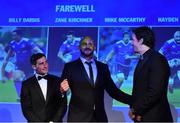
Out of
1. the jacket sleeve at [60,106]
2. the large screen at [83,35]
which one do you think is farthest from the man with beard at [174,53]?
the jacket sleeve at [60,106]

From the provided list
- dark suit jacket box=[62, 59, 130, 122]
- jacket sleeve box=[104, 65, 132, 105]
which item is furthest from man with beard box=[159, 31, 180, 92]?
dark suit jacket box=[62, 59, 130, 122]

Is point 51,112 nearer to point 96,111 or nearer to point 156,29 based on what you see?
point 96,111

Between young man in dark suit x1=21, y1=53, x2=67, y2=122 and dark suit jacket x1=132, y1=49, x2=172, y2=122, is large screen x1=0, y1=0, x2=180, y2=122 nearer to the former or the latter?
young man in dark suit x1=21, y1=53, x2=67, y2=122

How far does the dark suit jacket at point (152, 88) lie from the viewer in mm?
3562

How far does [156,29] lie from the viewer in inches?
189

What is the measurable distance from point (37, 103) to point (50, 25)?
1103 mm

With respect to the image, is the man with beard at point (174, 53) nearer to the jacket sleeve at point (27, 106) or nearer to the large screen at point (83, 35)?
the large screen at point (83, 35)

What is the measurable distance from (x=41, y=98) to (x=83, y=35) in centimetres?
101

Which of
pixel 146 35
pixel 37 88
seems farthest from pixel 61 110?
pixel 146 35

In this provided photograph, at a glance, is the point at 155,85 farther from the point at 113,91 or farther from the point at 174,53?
the point at 174,53

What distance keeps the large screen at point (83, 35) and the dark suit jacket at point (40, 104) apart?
546mm

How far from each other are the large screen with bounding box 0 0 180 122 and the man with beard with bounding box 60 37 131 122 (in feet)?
2.01

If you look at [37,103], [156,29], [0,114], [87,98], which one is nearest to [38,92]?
[37,103]

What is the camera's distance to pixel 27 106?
→ 13.9 feet
